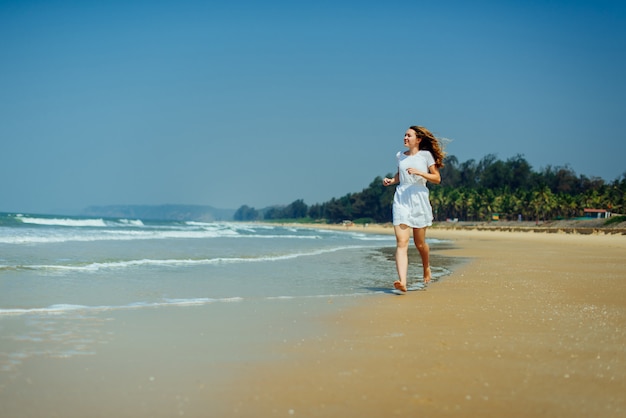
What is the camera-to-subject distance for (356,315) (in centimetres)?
585

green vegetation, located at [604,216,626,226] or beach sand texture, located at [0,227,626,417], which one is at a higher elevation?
green vegetation, located at [604,216,626,226]

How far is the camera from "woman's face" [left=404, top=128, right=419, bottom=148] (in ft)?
25.1

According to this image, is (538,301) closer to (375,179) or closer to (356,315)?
(356,315)

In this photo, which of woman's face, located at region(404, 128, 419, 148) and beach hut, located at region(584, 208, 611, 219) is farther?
beach hut, located at region(584, 208, 611, 219)

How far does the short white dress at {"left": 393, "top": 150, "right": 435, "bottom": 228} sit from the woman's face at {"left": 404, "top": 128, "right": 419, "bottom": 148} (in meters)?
0.14

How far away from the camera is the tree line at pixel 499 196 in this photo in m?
96.9

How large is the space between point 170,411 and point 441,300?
4677mm

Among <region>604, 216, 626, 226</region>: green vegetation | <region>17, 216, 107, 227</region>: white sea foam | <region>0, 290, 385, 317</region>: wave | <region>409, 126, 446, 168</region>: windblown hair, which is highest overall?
<region>409, 126, 446, 168</region>: windblown hair

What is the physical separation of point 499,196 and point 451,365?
111573mm

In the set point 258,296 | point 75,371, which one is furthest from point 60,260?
point 75,371

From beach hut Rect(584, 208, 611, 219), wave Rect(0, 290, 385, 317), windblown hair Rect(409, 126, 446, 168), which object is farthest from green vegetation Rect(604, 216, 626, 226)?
wave Rect(0, 290, 385, 317)

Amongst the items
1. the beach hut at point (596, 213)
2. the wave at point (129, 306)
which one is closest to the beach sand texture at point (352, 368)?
the wave at point (129, 306)

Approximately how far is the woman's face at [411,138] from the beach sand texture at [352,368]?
2.49 m

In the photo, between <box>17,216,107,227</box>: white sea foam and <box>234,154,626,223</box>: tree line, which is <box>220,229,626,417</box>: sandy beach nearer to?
<box>17,216,107,227</box>: white sea foam
